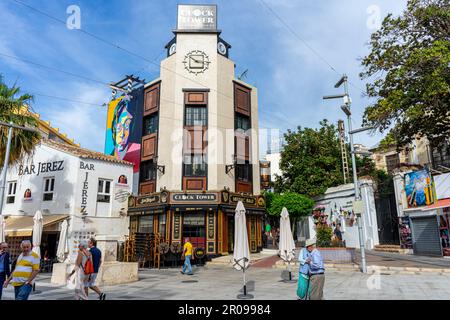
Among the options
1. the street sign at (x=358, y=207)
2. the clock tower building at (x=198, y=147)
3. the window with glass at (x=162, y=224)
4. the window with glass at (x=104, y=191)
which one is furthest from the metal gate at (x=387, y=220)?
the window with glass at (x=104, y=191)

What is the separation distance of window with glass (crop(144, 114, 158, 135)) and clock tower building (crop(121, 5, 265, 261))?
0.27ft

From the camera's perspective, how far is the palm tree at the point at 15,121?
53.8 ft

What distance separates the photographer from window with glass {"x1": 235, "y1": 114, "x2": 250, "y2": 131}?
2616 centimetres

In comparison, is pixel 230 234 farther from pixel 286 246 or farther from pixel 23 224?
pixel 23 224

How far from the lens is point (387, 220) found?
83.5ft

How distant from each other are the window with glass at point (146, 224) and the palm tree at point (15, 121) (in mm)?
9346

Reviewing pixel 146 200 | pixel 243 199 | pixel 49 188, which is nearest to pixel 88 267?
pixel 146 200

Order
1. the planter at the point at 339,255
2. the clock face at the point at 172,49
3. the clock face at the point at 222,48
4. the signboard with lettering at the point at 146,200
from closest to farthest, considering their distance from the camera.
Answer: the planter at the point at 339,255
the signboard with lettering at the point at 146,200
the clock face at the point at 172,49
the clock face at the point at 222,48

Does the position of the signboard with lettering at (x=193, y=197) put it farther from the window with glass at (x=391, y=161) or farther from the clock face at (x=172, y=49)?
the window with glass at (x=391, y=161)

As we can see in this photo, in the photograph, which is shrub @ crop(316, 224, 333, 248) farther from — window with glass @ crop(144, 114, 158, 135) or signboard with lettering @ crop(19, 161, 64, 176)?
signboard with lettering @ crop(19, 161, 64, 176)

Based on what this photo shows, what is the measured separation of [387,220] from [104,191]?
2162 cm

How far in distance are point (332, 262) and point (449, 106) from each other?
9.12 metres

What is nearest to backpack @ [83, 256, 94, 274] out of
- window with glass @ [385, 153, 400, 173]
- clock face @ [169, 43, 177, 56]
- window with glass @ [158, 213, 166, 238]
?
window with glass @ [158, 213, 166, 238]

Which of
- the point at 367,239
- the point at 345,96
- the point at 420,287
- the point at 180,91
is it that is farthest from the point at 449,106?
the point at 180,91
